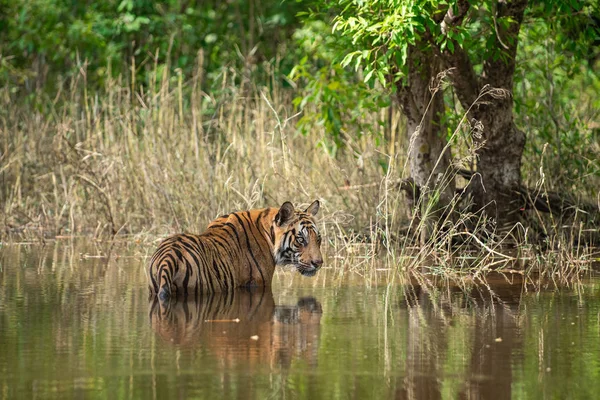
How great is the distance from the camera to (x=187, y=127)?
14.5 meters

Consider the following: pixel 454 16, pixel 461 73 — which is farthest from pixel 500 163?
pixel 454 16

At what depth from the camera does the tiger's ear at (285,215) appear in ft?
31.8

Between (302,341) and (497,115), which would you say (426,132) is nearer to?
(497,115)

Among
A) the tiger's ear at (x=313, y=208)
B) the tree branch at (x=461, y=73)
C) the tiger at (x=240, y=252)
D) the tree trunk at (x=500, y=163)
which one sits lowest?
the tiger at (x=240, y=252)

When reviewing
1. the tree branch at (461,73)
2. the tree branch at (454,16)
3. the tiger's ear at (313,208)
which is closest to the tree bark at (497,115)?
the tree branch at (461,73)

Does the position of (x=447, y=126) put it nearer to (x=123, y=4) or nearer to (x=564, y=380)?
(x=564, y=380)

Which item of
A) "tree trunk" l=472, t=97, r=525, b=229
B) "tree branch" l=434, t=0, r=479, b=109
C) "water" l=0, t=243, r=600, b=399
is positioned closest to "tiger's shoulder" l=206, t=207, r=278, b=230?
"water" l=0, t=243, r=600, b=399

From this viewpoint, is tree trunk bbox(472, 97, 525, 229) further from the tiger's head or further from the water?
the tiger's head

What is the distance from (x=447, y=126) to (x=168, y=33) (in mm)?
11424

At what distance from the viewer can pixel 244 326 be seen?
7594 millimetres

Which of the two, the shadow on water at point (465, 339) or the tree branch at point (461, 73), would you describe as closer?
the shadow on water at point (465, 339)

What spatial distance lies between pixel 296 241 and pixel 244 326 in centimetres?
214

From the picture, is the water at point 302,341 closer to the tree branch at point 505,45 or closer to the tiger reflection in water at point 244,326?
the tiger reflection in water at point 244,326

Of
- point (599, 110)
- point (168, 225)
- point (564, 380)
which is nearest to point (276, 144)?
point (168, 225)
